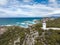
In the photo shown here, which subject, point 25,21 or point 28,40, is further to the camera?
point 25,21

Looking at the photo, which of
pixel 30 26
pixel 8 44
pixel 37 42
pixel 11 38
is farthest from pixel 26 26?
pixel 37 42

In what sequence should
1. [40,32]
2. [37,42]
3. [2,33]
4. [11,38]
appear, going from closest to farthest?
[37,42] < [40,32] < [11,38] < [2,33]

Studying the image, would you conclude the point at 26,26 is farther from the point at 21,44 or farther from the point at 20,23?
the point at 21,44

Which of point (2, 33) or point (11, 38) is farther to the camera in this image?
point (2, 33)

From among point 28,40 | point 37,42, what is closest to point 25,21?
point 28,40

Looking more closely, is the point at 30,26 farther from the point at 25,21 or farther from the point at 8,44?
the point at 8,44

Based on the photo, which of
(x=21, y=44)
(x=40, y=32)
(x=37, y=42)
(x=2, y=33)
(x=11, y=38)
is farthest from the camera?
(x=2, y=33)

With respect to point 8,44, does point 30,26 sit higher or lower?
higher

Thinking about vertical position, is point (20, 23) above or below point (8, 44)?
above

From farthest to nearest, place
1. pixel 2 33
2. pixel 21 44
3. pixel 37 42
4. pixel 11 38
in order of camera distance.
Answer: pixel 2 33 < pixel 11 38 < pixel 21 44 < pixel 37 42
